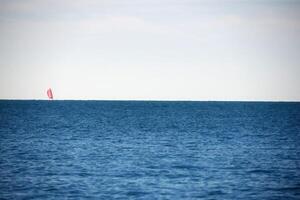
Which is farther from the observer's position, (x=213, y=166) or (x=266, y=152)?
(x=266, y=152)

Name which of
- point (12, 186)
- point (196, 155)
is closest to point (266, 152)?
point (196, 155)

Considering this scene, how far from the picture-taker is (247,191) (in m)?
27.2

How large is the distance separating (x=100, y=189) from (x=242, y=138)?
3737 cm

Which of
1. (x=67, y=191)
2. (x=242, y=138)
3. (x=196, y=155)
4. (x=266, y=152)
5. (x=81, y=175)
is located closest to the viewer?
(x=67, y=191)

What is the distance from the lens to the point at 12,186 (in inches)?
1095

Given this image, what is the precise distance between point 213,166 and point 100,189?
12151 millimetres

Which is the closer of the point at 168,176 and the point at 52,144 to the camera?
the point at 168,176

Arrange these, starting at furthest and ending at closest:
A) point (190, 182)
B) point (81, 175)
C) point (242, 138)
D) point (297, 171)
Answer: point (242, 138), point (297, 171), point (81, 175), point (190, 182)

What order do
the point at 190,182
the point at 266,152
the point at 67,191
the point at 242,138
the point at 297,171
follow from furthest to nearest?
the point at 242,138
the point at 266,152
the point at 297,171
the point at 190,182
the point at 67,191

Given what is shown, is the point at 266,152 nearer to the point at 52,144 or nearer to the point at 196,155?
the point at 196,155

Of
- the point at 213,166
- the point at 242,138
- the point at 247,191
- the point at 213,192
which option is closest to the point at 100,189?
the point at 213,192

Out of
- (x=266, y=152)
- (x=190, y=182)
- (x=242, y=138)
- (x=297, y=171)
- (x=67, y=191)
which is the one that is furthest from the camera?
(x=242, y=138)

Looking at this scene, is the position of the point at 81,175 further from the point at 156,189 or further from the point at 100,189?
the point at 156,189

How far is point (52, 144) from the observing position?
50688 mm
